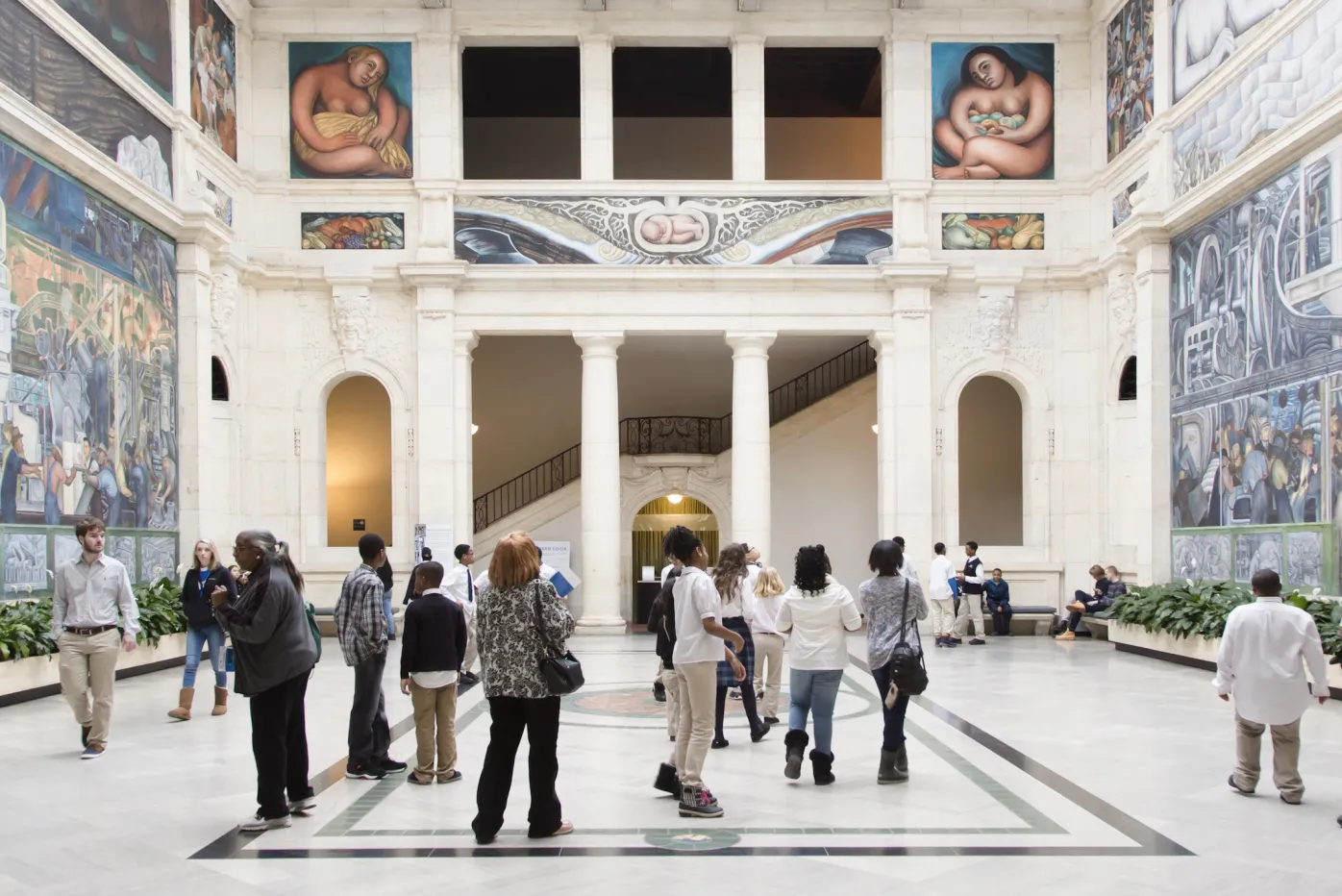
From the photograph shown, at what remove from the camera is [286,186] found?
2119 cm

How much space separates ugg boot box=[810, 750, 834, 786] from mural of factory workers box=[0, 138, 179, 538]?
8.97 meters

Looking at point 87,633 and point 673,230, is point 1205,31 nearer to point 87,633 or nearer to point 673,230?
point 673,230

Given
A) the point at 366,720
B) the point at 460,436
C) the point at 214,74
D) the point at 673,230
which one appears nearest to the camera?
the point at 366,720

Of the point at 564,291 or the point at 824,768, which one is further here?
the point at 564,291

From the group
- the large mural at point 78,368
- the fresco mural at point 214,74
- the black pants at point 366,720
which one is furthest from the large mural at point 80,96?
the black pants at point 366,720

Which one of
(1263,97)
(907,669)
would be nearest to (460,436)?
(1263,97)

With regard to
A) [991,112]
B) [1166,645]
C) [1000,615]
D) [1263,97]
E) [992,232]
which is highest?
[991,112]

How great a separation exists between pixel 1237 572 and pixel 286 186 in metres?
15.8

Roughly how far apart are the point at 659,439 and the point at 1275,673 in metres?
21.3

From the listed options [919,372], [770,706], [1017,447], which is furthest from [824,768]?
[1017,447]

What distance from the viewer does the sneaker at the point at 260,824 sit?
6.70 metres

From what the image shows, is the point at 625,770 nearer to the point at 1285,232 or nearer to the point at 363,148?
the point at 1285,232

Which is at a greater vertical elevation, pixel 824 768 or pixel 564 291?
pixel 564 291

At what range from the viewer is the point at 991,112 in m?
21.5
